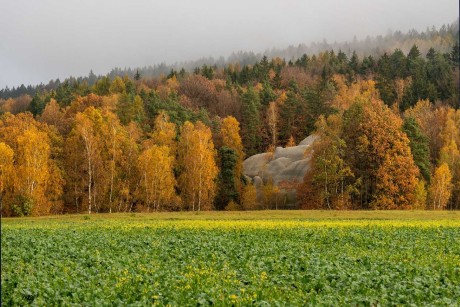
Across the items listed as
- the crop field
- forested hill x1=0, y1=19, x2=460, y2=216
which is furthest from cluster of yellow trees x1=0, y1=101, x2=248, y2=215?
the crop field

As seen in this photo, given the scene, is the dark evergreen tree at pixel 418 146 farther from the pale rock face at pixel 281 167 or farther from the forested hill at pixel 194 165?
the pale rock face at pixel 281 167

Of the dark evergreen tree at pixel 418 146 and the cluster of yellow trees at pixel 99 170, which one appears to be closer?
the cluster of yellow trees at pixel 99 170

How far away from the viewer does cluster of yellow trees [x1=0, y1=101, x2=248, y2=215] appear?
74.7 meters

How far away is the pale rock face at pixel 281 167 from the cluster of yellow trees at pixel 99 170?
43.0 feet

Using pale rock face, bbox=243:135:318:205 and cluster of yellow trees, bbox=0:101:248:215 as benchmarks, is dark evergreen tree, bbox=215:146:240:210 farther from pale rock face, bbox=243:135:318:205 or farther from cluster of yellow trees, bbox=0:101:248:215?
pale rock face, bbox=243:135:318:205

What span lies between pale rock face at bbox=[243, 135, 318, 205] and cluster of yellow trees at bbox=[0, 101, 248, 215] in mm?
13116

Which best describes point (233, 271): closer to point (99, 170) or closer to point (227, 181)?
point (99, 170)

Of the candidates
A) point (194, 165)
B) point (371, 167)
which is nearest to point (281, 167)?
point (194, 165)

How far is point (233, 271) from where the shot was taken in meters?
18.3

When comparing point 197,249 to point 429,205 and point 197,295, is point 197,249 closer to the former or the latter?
point 197,295

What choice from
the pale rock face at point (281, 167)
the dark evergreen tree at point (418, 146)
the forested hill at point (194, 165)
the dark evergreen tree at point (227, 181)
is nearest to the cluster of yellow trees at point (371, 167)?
the dark evergreen tree at point (418, 146)

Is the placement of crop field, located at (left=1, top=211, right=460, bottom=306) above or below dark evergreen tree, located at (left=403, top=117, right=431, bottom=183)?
below

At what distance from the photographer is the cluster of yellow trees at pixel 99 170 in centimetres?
7469

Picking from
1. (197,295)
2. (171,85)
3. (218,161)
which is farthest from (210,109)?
(197,295)
